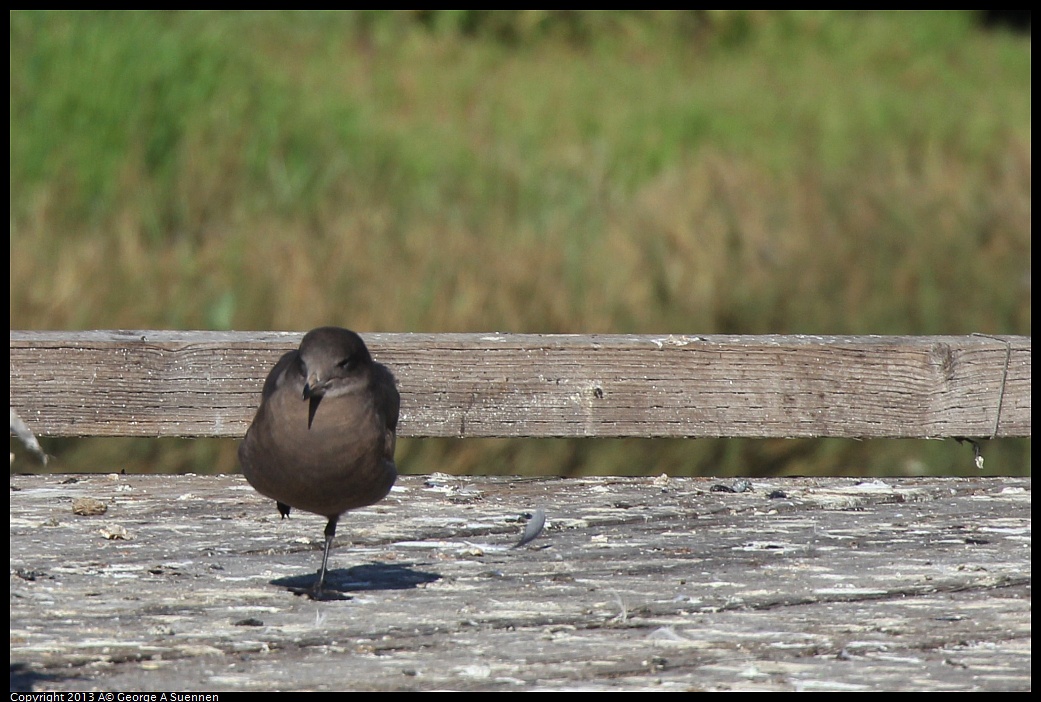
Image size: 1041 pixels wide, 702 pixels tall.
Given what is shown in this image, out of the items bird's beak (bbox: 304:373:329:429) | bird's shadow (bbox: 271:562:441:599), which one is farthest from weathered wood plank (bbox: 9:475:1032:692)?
bird's beak (bbox: 304:373:329:429)

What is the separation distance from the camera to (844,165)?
30.3 ft

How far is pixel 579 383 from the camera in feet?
12.2

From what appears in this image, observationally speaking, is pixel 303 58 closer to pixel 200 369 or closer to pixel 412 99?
pixel 412 99

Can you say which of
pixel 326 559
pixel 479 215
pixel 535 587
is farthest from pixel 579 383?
pixel 479 215

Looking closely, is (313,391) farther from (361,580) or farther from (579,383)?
(579,383)

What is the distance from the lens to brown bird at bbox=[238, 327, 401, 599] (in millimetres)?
2848

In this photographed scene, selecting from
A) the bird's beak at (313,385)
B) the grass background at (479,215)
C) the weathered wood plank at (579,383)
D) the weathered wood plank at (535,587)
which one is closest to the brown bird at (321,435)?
the bird's beak at (313,385)

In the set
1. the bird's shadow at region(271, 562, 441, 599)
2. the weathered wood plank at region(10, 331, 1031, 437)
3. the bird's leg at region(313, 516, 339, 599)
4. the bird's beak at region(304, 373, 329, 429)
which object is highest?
the bird's beak at region(304, 373, 329, 429)

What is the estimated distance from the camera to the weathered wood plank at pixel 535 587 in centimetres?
246

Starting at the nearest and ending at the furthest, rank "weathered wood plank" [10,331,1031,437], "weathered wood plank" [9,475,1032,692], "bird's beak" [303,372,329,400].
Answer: "weathered wood plank" [9,475,1032,692], "bird's beak" [303,372,329,400], "weathered wood plank" [10,331,1031,437]

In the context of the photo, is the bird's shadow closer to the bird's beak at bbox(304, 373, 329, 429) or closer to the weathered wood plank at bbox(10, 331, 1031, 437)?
the bird's beak at bbox(304, 373, 329, 429)

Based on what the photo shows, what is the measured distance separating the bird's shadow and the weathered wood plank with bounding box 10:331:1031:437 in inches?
24.5

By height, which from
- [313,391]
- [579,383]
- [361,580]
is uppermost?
[313,391]

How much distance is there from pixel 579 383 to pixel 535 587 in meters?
0.87
